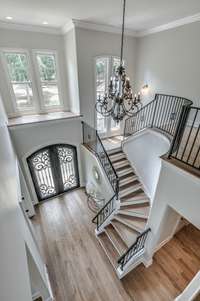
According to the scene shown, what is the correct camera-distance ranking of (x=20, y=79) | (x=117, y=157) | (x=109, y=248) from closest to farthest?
(x=109, y=248), (x=20, y=79), (x=117, y=157)

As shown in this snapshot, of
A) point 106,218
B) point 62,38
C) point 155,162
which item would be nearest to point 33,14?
point 62,38

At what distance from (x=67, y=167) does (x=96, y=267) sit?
12.1 ft

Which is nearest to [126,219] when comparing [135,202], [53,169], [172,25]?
[135,202]

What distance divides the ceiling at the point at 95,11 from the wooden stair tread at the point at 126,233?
6166mm

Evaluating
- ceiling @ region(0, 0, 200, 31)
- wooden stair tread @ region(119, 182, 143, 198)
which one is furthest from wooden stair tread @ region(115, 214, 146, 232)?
ceiling @ region(0, 0, 200, 31)

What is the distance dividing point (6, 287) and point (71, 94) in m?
6.01

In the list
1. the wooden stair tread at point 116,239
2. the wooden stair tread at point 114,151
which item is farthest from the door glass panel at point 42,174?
the wooden stair tread at point 116,239

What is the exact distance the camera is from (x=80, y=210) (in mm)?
5883

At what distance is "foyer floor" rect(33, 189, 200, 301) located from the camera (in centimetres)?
365

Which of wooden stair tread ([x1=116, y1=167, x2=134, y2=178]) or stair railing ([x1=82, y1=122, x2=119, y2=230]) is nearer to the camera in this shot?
stair railing ([x1=82, y1=122, x2=119, y2=230])

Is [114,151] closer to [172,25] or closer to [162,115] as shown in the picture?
[162,115]

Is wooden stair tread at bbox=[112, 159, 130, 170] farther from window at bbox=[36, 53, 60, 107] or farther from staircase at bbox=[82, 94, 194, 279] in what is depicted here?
window at bbox=[36, 53, 60, 107]

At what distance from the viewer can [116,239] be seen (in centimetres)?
460

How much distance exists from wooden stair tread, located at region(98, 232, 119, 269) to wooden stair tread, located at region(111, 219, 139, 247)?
471 mm
